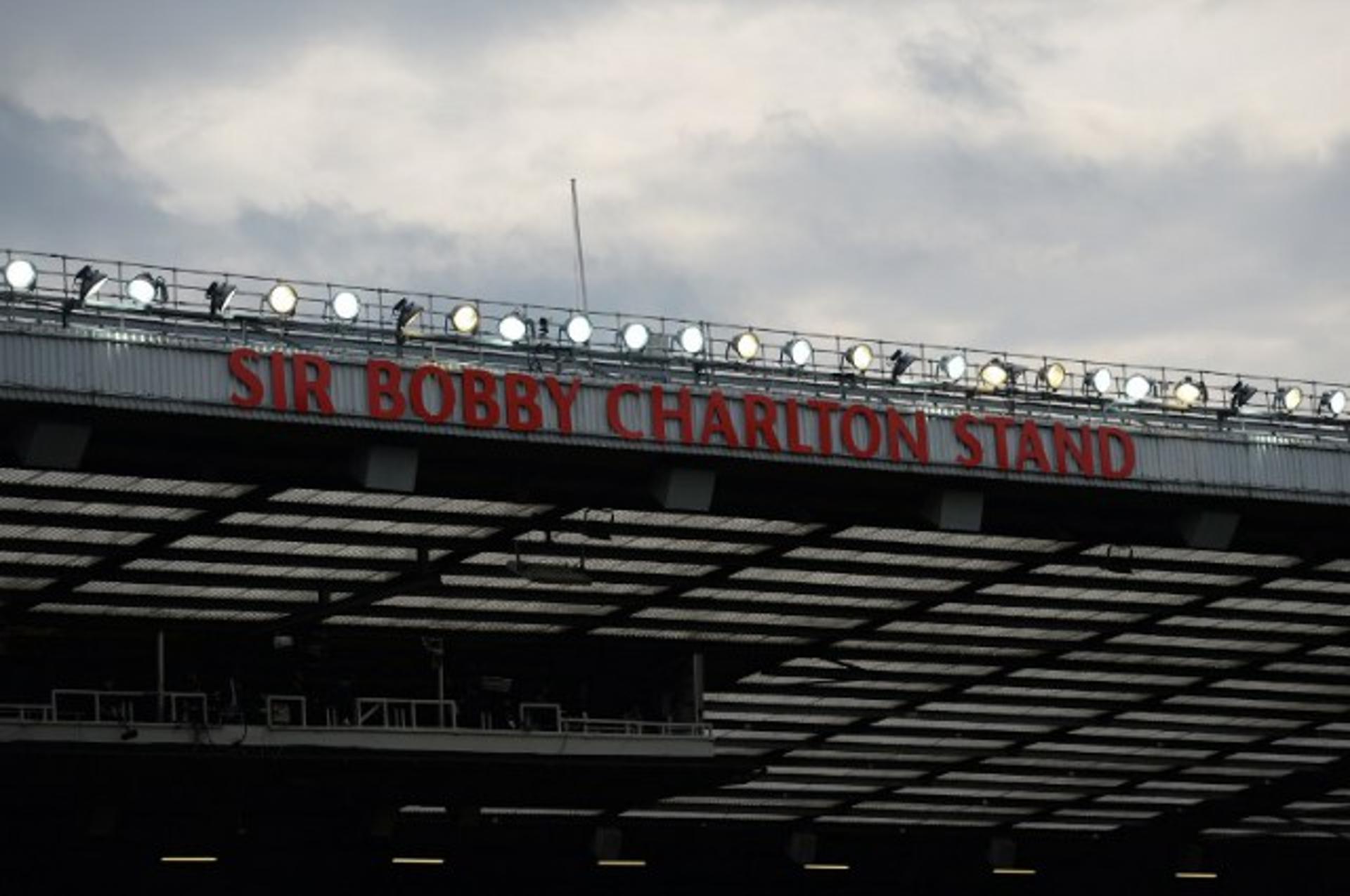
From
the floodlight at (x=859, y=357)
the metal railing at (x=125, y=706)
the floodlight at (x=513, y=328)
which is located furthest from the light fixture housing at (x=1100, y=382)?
the metal railing at (x=125, y=706)

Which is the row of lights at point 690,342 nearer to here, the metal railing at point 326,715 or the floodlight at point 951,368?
the floodlight at point 951,368

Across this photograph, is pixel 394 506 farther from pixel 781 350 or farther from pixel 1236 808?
pixel 1236 808

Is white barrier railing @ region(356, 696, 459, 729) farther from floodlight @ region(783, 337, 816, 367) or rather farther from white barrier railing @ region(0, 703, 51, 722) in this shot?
floodlight @ region(783, 337, 816, 367)

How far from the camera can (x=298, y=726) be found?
63.6 m

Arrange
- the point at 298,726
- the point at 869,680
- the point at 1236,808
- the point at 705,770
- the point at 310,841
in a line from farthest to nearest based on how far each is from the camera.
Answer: the point at 1236,808, the point at 310,841, the point at 869,680, the point at 705,770, the point at 298,726

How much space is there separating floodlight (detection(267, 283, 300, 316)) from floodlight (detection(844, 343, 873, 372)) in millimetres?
12614

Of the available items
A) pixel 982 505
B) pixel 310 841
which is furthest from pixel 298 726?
pixel 310 841

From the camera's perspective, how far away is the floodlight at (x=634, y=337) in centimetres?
5847

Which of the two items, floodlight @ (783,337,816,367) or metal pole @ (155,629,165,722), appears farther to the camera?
metal pole @ (155,629,165,722)

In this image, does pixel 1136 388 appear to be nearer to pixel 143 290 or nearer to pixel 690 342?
pixel 690 342

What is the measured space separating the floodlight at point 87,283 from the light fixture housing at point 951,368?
18.7 meters

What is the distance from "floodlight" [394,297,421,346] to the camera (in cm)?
5594

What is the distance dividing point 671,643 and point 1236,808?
32.7 metres

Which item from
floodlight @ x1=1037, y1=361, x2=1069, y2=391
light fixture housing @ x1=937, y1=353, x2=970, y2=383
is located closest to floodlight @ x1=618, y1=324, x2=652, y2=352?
light fixture housing @ x1=937, y1=353, x2=970, y2=383
